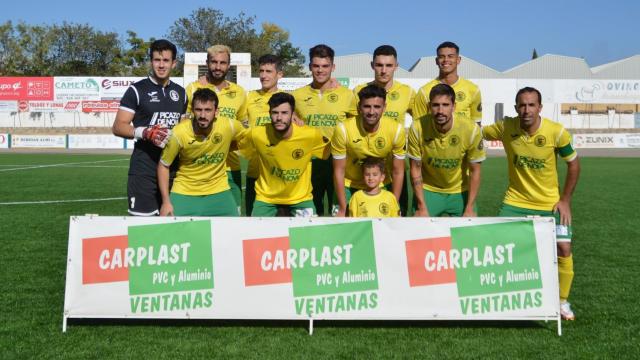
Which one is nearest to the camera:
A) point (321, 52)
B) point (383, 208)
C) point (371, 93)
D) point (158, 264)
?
point (158, 264)

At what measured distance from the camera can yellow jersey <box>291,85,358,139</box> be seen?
258 inches

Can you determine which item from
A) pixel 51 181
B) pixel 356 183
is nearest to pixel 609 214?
pixel 356 183

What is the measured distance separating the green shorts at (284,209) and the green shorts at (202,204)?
0.35 m

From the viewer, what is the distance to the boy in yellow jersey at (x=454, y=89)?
6.70 meters

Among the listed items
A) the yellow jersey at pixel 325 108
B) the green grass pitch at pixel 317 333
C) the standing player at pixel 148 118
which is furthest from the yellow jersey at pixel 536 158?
the standing player at pixel 148 118

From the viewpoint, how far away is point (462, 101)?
22.1ft

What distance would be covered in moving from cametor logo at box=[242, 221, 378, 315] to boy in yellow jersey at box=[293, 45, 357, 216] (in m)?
1.83

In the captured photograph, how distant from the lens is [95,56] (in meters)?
68.6

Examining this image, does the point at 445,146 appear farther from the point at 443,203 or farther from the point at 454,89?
the point at 454,89

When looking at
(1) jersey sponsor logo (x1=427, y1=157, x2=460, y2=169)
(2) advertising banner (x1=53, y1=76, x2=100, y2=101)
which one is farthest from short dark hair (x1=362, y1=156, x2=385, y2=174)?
(2) advertising banner (x1=53, y1=76, x2=100, y2=101)

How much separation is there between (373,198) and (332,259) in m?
1.17

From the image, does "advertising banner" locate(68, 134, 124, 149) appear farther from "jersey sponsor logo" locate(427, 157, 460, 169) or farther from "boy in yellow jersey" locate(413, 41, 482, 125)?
"jersey sponsor logo" locate(427, 157, 460, 169)

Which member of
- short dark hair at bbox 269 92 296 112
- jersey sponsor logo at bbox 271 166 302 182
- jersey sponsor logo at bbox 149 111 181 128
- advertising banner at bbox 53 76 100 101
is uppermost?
advertising banner at bbox 53 76 100 101

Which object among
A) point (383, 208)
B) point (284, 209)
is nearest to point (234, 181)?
point (284, 209)
